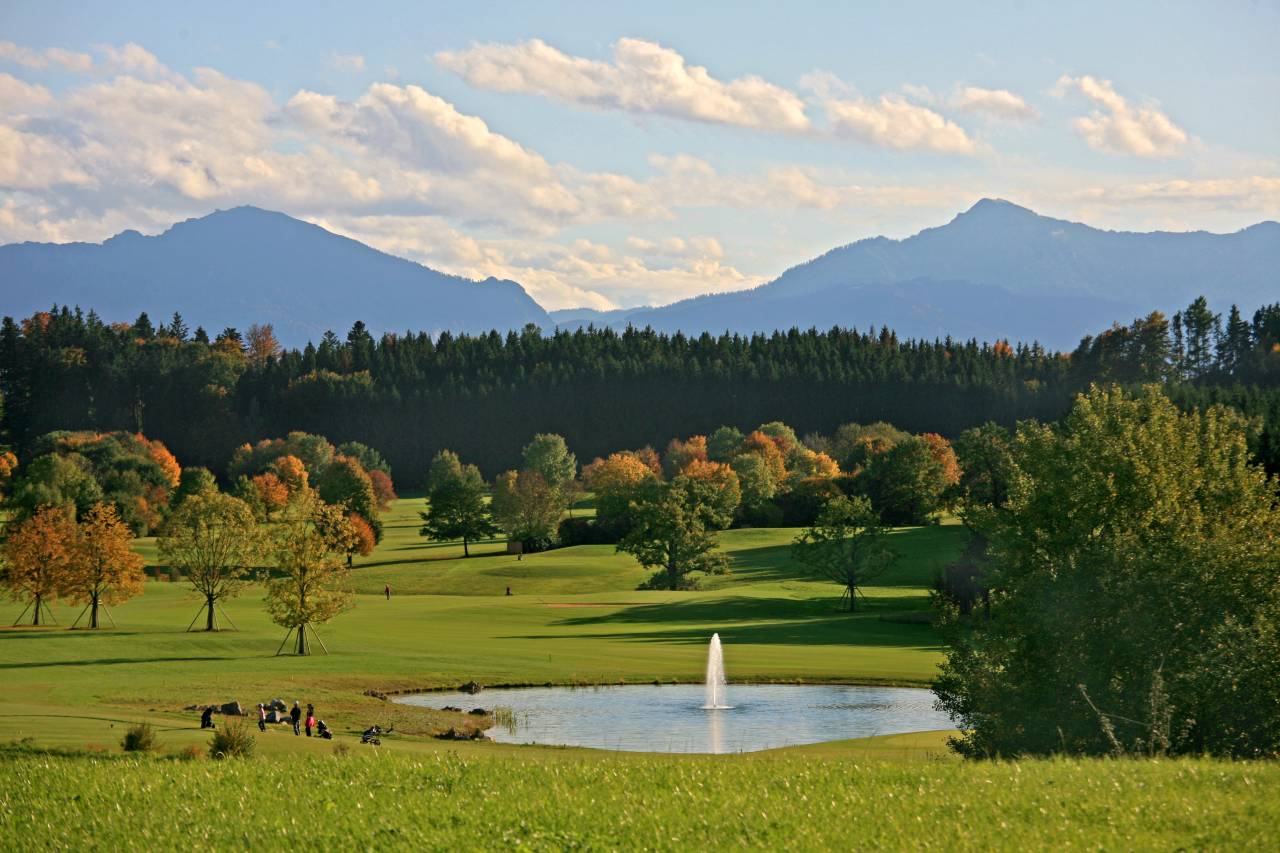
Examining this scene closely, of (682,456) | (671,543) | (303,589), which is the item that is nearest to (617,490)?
(671,543)

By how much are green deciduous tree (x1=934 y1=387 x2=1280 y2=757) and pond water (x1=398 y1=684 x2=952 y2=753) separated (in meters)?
8.95

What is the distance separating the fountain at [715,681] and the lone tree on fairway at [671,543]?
37325 mm

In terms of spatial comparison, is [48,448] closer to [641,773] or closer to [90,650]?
[90,650]

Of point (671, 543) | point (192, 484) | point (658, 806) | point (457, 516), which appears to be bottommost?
point (457, 516)

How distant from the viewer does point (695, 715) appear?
50.0 meters

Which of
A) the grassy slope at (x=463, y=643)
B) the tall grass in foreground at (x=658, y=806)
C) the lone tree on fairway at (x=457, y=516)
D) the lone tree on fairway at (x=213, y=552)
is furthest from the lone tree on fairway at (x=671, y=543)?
the tall grass in foreground at (x=658, y=806)

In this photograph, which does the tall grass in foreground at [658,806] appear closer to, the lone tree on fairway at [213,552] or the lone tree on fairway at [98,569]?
the lone tree on fairway at [98,569]

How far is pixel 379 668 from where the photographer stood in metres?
60.1

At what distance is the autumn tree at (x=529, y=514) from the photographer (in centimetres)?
12900

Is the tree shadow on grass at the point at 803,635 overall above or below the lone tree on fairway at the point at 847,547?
below

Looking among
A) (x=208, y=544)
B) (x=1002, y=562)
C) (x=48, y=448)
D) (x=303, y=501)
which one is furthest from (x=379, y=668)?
(x=48, y=448)

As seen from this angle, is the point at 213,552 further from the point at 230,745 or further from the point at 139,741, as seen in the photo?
the point at 230,745

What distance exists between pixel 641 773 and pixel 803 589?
77.4m

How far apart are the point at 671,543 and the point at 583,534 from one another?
95.9 feet
